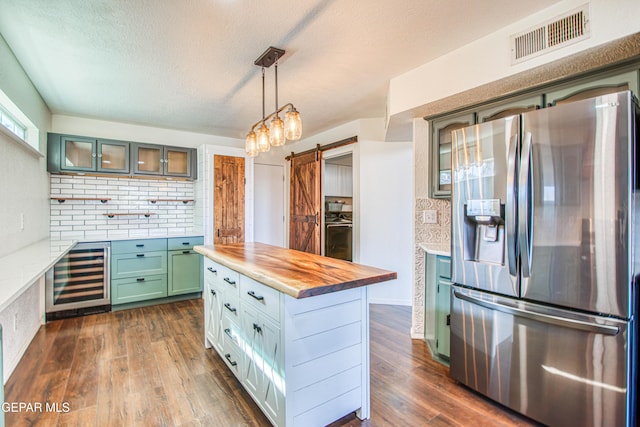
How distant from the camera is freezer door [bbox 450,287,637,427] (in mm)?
1458

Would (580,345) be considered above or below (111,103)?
below

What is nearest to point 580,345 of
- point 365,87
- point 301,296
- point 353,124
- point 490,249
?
point 490,249

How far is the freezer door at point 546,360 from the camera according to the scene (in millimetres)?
1458

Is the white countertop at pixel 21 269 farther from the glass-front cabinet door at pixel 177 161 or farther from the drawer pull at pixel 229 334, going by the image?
the glass-front cabinet door at pixel 177 161

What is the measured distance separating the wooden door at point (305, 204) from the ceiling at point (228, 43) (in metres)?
1.47

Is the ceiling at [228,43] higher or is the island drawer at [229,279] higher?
the ceiling at [228,43]

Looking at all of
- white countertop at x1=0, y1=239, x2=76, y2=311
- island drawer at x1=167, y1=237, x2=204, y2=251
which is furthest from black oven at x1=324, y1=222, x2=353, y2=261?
white countertop at x1=0, y1=239, x2=76, y2=311

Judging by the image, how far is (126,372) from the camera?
227 cm

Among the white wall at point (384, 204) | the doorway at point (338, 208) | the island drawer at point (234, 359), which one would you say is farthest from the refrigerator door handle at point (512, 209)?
the doorway at point (338, 208)

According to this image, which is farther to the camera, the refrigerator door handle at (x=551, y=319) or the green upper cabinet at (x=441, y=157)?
the green upper cabinet at (x=441, y=157)

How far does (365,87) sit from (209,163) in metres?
2.44

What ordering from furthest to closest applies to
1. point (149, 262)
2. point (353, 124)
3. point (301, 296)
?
point (353, 124)
point (149, 262)
point (301, 296)

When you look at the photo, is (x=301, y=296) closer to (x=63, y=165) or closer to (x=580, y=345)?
(x=580, y=345)

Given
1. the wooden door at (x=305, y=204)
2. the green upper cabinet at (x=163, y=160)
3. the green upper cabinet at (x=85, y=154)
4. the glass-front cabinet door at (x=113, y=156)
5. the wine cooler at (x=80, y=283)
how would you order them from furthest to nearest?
the wooden door at (x=305, y=204), the green upper cabinet at (x=163, y=160), the glass-front cabinet door at (x=113, y=156), the green upper cabinet at (x=85, y=154), the wine cooler at (x=80, y=283)
